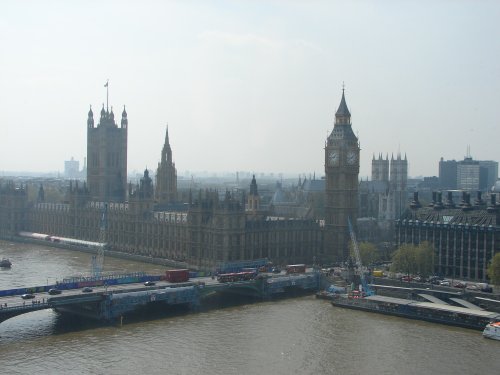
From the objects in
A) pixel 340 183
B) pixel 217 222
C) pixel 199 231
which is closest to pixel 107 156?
pixel 199 231

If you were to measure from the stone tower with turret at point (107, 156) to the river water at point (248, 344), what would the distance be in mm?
77574

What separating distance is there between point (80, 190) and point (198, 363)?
296 feet

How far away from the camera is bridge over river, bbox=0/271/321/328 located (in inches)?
2749

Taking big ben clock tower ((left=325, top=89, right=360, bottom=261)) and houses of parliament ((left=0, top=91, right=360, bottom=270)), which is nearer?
houses of parliament ((left=0, top=91, right=360, bottom=270))

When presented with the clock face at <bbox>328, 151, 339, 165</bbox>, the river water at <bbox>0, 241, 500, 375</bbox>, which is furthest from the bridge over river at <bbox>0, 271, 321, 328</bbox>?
the clock face at <bbox>328, 151, 339, 165</bbox>

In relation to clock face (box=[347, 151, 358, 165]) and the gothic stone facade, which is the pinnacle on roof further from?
the gothic stone facade

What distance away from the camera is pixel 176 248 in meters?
113

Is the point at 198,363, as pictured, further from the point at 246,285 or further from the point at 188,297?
the point at 246,285

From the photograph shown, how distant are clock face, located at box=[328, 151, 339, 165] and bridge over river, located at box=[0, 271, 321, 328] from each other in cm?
2796

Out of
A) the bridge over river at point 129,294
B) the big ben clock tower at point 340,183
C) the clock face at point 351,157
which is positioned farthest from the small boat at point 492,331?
the clock face at point 351,157

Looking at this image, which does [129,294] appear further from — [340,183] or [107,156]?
[107,156]

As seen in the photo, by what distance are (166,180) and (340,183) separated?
38.9 metres

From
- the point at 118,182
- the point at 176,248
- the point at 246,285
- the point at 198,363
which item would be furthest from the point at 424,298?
the point at 118,182

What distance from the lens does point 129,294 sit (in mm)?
74312
